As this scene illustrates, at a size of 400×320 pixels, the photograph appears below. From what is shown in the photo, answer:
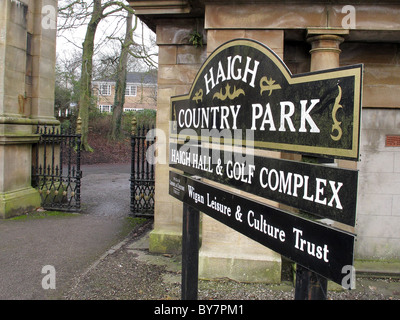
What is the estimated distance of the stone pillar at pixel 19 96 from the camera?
7738 millimetres

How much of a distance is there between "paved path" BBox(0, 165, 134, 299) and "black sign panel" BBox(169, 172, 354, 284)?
3.12 metres

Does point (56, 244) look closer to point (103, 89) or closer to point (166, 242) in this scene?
point (166, 242)

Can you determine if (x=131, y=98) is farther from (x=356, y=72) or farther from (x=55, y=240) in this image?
(x=356, y=72)

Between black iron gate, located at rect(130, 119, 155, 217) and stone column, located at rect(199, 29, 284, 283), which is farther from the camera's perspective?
black iron gate, located at rect(130, 119, 155, 217)

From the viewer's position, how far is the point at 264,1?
4.54 metres

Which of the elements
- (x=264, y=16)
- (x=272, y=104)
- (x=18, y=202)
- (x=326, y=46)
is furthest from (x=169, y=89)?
(x=18, y=202)

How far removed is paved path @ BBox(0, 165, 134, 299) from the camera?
4.54m

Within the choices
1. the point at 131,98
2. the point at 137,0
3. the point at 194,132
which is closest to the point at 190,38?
the point at 137,0

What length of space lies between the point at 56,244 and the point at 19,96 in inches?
159

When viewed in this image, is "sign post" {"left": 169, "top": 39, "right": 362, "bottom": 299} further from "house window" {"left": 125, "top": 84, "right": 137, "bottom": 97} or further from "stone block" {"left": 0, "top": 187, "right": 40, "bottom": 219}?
"house window" {"left": 125, "top": 84, "right": 137, "bottom": 97}

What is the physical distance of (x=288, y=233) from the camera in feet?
5.08

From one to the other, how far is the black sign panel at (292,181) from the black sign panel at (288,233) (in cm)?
7

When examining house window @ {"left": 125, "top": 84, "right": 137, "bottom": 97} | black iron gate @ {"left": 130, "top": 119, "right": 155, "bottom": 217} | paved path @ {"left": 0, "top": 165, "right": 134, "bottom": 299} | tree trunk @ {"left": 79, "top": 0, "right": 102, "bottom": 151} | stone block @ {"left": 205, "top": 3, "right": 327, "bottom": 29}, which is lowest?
paved path @ {"left": 0, "top": 165, "right": 134, "bottom": 299}

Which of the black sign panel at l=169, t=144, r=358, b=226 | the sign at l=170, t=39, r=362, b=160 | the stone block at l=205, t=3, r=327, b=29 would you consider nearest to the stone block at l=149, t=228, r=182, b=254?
the stone block at l=205, t=3, r=327, b=29
